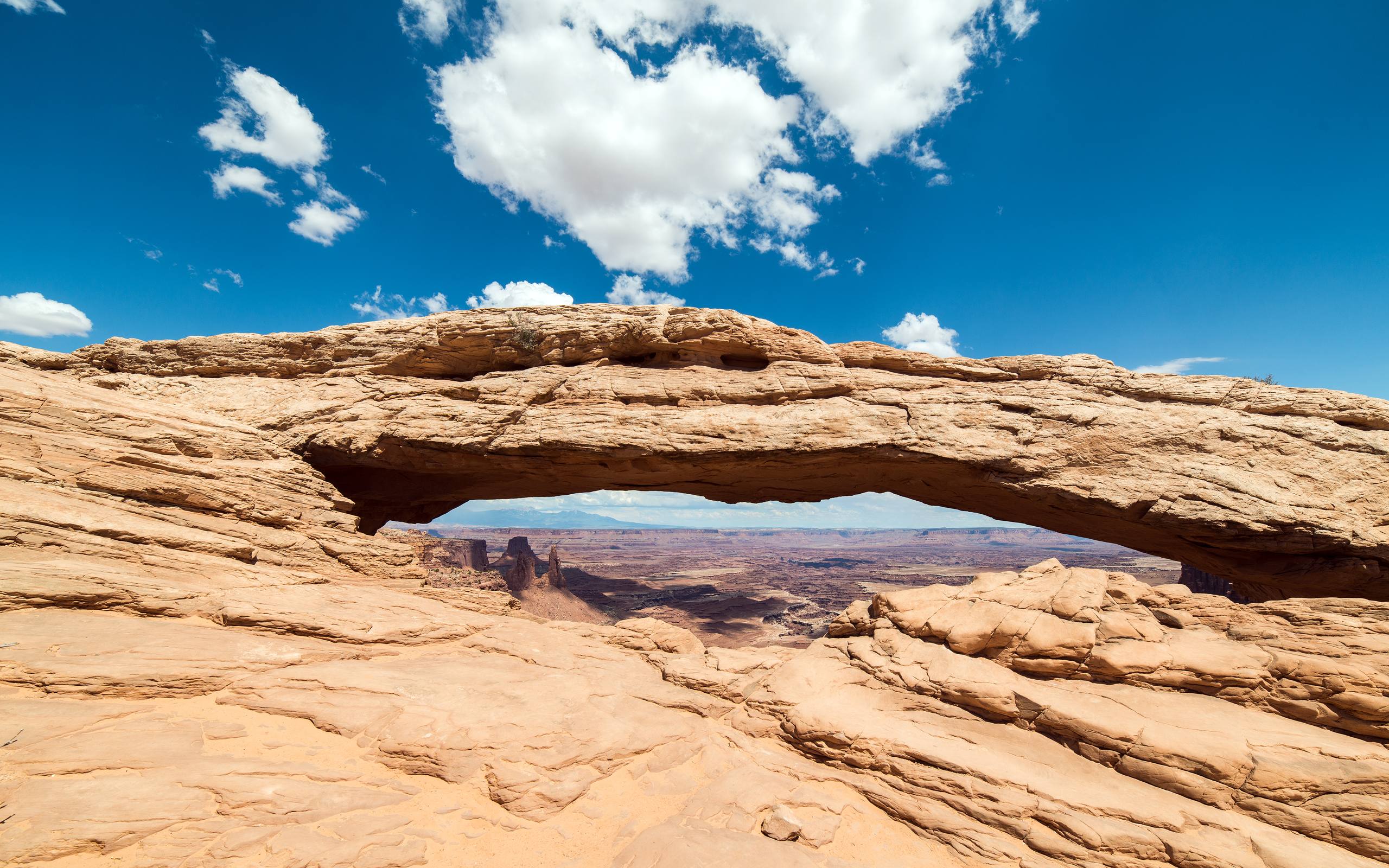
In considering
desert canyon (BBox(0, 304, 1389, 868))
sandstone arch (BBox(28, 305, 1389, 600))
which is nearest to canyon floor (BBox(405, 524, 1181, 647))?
sandstone arch (BBox(28, 305, 1389, 600))

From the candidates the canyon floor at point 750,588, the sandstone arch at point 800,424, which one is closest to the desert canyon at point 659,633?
the sandstone arch at point 800,424

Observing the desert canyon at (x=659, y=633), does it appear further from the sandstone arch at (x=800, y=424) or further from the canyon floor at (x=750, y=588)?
the canyon floor at (x=750, y=588)

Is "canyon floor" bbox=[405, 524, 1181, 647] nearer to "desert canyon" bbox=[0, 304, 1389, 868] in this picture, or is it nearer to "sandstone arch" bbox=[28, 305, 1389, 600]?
"sandstone arch" bbox=[28, 305, 1389, 600]

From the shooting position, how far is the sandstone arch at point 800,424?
1319cm

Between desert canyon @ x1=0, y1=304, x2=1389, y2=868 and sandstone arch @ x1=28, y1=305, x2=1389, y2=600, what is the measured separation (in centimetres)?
12

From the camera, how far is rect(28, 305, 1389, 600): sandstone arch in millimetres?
13188

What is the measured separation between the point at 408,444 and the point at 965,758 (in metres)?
16.5

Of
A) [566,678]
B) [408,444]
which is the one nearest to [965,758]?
[566,678]

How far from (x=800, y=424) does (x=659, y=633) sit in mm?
7239

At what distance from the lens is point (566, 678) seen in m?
10.2

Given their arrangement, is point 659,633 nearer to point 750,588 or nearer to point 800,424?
point 800,424

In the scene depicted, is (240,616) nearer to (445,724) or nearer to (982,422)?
(445,724)

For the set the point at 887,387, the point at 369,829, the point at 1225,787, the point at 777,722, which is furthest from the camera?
the point at 887,387

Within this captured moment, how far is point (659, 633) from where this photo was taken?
1349cm
